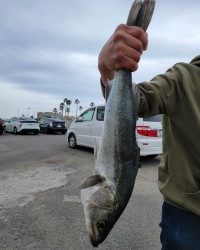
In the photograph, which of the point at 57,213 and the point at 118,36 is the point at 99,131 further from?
the point at 118,36

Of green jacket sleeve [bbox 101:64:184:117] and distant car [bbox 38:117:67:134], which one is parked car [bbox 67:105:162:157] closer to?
green jacket sleeve [bbox 101:64:184:117]

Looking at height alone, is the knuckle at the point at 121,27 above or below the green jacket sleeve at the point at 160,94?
above

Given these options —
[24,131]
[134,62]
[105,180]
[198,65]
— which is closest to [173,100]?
[198,65]

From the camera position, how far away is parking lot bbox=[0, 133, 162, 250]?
5156 millimetres


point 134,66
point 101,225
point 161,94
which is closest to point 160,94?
point 161,94

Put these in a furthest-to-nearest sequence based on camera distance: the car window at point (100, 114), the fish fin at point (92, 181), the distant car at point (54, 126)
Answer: the distant car at point (54, 126) < the car window at point (100, 114) < the fish fin at point (92, 181)

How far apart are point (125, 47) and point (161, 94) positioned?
0.45m

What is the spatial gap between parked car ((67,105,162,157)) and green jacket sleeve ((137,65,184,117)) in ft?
24.9

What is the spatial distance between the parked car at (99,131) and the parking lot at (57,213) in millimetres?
1360

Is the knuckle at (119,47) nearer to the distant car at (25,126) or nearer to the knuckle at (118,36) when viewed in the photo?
the knuckle at (118,36)

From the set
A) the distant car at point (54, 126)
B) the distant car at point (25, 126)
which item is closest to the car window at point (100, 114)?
the distant car at point (25, 126)

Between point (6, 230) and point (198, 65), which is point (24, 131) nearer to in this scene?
point (6, 230)

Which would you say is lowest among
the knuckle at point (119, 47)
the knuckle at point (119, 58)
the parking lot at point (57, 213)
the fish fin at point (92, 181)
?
the parking lot at point (57, 213)

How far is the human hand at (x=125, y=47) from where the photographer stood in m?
1.70
